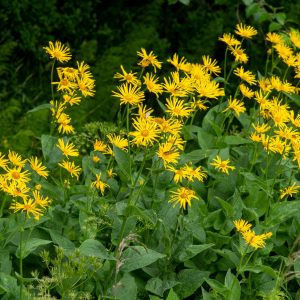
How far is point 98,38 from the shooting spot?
5.59 metres

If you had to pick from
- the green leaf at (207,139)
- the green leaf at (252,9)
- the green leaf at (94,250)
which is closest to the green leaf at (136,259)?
the green leaf at (94,250)

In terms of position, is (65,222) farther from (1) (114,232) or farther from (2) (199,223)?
(2) (199,223)

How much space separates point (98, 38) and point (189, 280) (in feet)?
14.6

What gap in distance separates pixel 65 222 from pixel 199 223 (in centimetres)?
64

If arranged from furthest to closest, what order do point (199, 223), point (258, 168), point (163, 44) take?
point (163, 44) → point (258, 168) → point (199, 223)

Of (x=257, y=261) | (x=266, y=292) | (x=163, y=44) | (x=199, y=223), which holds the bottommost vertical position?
(x=266, y=292)

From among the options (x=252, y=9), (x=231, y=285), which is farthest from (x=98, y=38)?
(x=231, y=285)

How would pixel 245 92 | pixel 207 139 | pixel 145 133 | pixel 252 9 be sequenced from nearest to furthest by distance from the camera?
pixel 145 133
pixel 245 92
pixel 207 139
pixel 252 9

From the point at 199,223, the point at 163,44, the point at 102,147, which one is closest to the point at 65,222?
the point at 102,147

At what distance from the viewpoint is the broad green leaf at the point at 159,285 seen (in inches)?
65.6

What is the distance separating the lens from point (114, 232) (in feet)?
5.06

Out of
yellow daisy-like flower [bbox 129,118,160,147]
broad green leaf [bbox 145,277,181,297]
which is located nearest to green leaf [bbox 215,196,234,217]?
broad green leaf [bbox 145,277,181,297]

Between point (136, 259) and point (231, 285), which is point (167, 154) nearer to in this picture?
point (136, 259)

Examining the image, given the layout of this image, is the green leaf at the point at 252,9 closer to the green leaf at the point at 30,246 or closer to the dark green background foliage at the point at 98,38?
the dark green background foliage at the point at 98,38
